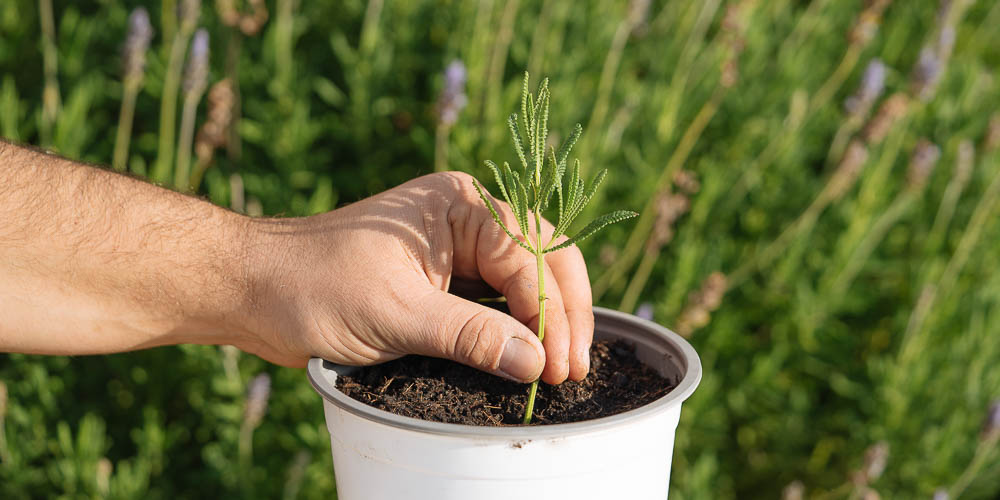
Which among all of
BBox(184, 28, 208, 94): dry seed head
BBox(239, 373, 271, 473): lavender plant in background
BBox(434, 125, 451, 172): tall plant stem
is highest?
BBox(184, 28, 208, 94): dry seed head

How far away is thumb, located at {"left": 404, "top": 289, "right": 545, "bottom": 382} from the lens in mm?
1202

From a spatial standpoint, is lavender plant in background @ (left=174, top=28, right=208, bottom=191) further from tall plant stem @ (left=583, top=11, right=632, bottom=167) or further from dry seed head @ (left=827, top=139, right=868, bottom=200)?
dry seed head @ (left=827, top=139, right=868, bottom=200)

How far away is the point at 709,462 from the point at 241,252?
140cm

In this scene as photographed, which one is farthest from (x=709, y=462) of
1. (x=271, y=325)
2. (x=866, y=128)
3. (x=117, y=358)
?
(x=117, y=358)

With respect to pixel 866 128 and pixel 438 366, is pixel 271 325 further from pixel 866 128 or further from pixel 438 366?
pixel 866 128

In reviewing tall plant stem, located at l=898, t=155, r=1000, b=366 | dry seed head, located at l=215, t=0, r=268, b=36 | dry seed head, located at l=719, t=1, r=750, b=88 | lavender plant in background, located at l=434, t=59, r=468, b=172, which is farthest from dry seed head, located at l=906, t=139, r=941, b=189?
dry seed head, located at l=215, t=0, r=268, b=36

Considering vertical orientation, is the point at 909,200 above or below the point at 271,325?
below

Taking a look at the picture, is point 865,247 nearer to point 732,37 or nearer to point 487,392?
point 732,37

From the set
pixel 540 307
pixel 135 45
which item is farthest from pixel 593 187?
pixel 135 45

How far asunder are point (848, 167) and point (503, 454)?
1.73 meters

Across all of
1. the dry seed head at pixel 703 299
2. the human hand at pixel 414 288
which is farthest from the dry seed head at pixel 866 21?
the human hand at pixel 414 288

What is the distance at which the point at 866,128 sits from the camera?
97.9 inches

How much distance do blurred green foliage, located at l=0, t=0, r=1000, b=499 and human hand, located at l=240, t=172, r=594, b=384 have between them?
762 mm

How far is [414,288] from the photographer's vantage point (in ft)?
4.16
